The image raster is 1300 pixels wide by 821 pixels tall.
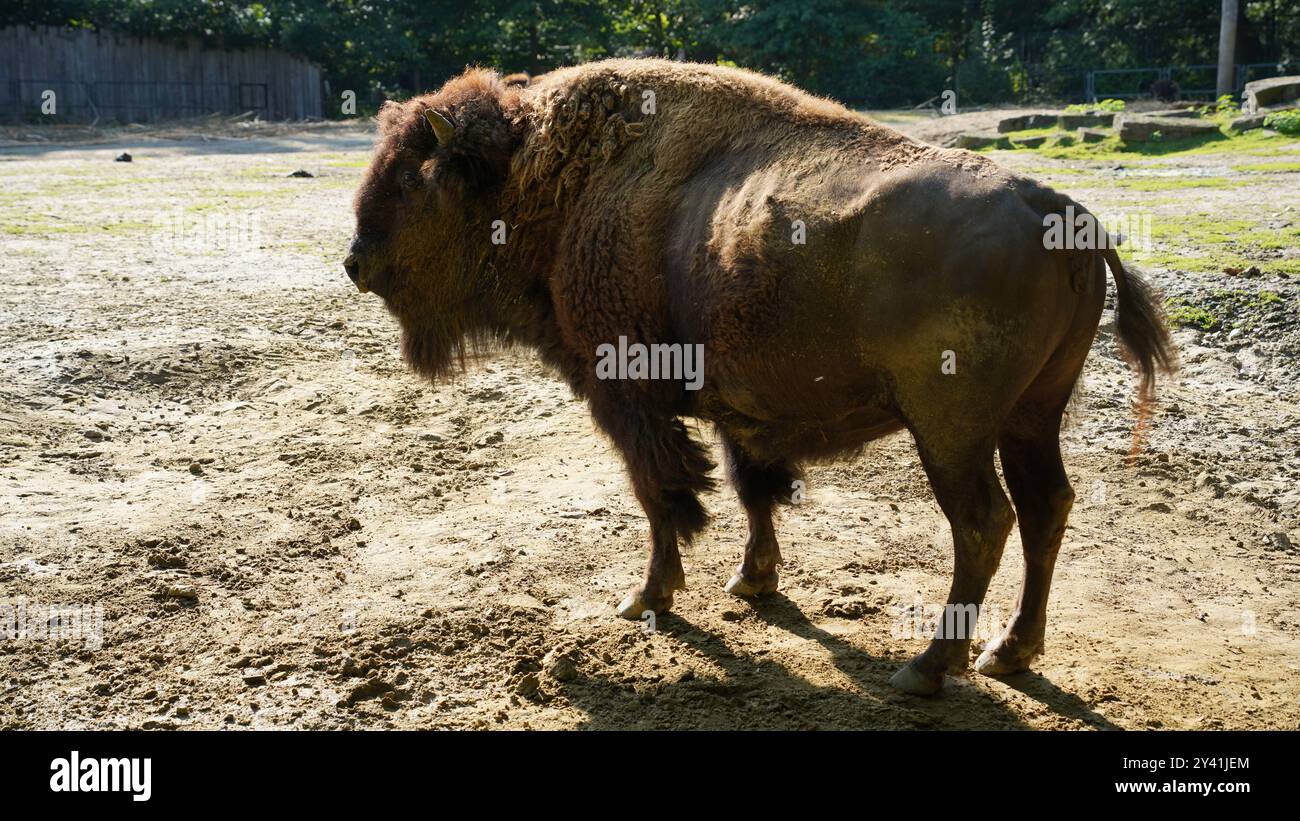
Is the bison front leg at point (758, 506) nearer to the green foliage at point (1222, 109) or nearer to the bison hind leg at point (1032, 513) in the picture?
the bison hind leg at point (1032, 513)

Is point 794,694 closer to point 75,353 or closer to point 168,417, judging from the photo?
point 168,417

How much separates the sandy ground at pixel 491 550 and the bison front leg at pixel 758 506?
15 centimetres

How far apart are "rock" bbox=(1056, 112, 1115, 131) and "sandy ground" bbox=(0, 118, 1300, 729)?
1250 cm

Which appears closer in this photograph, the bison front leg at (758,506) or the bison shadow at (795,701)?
the bison shadow at (795,701)

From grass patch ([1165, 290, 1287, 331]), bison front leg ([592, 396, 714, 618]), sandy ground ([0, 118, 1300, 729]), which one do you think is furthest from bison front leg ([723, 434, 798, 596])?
grass patch ([1165, 290, 1287, 331])

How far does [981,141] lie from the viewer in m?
19.2

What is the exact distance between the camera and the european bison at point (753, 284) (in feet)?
13.3

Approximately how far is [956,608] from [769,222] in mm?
1641

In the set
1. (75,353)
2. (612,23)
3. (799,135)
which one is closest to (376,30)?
(612,23)

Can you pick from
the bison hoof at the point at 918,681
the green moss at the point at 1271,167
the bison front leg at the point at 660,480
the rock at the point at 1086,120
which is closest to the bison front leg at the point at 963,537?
the bison hoof at the point at 918,681

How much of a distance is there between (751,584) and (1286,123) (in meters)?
16.1

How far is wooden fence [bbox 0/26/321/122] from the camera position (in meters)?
30.9

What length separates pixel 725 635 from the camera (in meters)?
5.08

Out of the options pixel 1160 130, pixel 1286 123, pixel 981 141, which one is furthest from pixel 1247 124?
pixel 981 141
